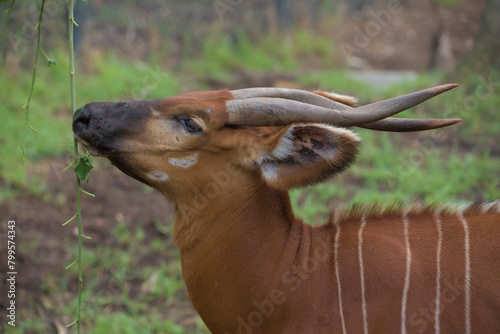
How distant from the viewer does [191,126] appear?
2.86m

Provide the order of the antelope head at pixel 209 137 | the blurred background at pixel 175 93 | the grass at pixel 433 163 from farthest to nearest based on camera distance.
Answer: the grass at pixel 433 163
the blurred background at pixel 175 93
the antelope head at pixel 209 137

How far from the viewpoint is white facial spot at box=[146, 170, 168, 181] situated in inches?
113

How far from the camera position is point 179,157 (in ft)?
9.34

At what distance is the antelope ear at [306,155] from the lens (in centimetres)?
261

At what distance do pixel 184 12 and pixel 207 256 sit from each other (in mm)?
8245

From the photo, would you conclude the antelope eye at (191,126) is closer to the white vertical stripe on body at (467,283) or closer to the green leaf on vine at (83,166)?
the green leaf on vine at (83,166)

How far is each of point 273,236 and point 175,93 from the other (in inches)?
227

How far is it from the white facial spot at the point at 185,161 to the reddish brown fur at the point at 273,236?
0.4 inches

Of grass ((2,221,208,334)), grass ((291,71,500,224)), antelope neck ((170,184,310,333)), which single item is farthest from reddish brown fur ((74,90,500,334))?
grass ((291,71,500,224))

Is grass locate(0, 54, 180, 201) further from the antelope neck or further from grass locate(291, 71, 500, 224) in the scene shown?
the antelope neck

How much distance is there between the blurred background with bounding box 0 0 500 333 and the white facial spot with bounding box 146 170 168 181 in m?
1.04

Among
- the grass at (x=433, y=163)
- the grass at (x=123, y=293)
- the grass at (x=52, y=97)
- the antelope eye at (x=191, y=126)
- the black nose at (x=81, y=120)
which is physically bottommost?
the grass at (x=52, y=97)

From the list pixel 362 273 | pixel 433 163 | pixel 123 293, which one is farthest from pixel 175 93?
pixel 362 273

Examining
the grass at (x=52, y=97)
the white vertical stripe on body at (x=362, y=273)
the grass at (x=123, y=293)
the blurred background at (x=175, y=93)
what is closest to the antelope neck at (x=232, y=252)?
the white vertical stripe on body at (x=362, y=273)
